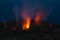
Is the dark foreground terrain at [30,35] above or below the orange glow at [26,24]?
below

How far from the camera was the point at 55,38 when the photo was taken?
2143 millimetres

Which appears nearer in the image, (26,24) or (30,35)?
(30,35)

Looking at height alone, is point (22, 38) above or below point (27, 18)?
below

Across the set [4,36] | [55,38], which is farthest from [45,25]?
[4,36]

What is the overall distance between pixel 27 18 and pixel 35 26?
8.1 inches

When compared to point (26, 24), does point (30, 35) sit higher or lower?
lower

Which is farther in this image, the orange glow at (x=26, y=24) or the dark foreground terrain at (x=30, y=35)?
the orange glow at (x=26, y=24)

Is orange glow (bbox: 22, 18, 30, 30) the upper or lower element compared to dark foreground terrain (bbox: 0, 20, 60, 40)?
upper

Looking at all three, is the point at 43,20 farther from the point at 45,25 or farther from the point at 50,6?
the point at 50,6

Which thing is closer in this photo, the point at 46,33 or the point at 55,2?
the point at 46,33

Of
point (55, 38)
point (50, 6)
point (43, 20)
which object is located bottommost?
point (55, 38)

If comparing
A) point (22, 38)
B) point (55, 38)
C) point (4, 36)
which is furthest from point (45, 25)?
point (4, 36)

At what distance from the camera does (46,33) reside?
2.12 metres

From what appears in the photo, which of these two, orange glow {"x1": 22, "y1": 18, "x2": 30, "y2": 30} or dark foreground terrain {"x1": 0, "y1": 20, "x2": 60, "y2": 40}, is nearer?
dark foreground terrain {"x1": 0, "y1": 20, "x2": 60, "y2": 40}
